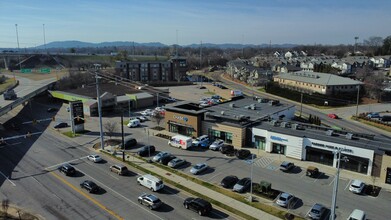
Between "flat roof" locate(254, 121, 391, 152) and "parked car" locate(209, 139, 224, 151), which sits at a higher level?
"flat roof" locate(254, 121, 391, 152)

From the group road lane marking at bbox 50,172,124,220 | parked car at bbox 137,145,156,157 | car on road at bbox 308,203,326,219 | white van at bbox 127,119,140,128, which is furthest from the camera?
white van at bbox 127,119,140,128

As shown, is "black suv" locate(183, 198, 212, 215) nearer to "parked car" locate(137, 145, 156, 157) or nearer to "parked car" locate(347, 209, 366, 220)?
"parked car" locate(347, 209, 366, 220)

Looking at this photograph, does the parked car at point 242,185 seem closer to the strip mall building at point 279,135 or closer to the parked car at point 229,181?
the parked car at point 229,181

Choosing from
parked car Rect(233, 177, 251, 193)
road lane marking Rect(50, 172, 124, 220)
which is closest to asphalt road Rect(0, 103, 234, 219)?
road lane marking Rect(50, 172, 124, 220)

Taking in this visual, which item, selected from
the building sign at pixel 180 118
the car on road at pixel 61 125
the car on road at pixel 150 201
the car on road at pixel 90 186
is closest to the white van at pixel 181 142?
the building sign at pixel 180 118

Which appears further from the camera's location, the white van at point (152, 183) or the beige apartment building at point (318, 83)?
the beige apartment building at point (318, 83)

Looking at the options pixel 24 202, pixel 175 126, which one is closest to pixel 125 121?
pixel 175 126

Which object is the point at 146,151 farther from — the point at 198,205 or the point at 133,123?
the point at 198,205
